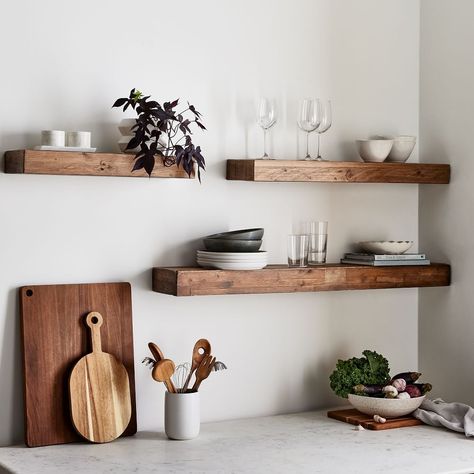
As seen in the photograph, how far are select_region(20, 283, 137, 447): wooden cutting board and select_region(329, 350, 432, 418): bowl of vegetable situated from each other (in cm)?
75

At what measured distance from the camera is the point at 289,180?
289cm

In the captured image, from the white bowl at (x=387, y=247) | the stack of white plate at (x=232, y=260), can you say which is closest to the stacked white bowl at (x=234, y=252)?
the stack of white plate at (x=232, y=260)

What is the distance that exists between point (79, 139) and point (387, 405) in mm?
1320

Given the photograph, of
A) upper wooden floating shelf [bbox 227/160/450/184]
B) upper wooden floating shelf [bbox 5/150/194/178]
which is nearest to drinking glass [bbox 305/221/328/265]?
upper wooden floating shelf [bbox 227/160/450/184]

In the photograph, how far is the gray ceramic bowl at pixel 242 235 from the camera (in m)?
2.80

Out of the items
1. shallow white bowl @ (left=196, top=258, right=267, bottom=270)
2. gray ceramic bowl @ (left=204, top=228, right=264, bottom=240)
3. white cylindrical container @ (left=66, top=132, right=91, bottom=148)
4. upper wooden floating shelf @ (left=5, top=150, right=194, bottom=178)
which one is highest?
white cylindrical container @ (left=66, top=132, right=91, bottom=148)

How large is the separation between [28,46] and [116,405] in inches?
44.7

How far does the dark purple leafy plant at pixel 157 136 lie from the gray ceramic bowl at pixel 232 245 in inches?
9.8

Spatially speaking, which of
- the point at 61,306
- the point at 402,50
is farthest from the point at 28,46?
the point at 402,50

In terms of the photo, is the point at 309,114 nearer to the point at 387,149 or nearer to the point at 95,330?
the point at 387,149

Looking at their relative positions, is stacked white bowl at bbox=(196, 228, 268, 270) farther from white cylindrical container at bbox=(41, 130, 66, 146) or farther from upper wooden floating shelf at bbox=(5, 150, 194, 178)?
white cylindrical container at bbox=(41, 130, 66, 146)

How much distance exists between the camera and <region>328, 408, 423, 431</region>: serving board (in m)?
2.84

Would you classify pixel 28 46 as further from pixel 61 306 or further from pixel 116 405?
pixel 116 405

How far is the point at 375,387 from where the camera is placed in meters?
2.94
